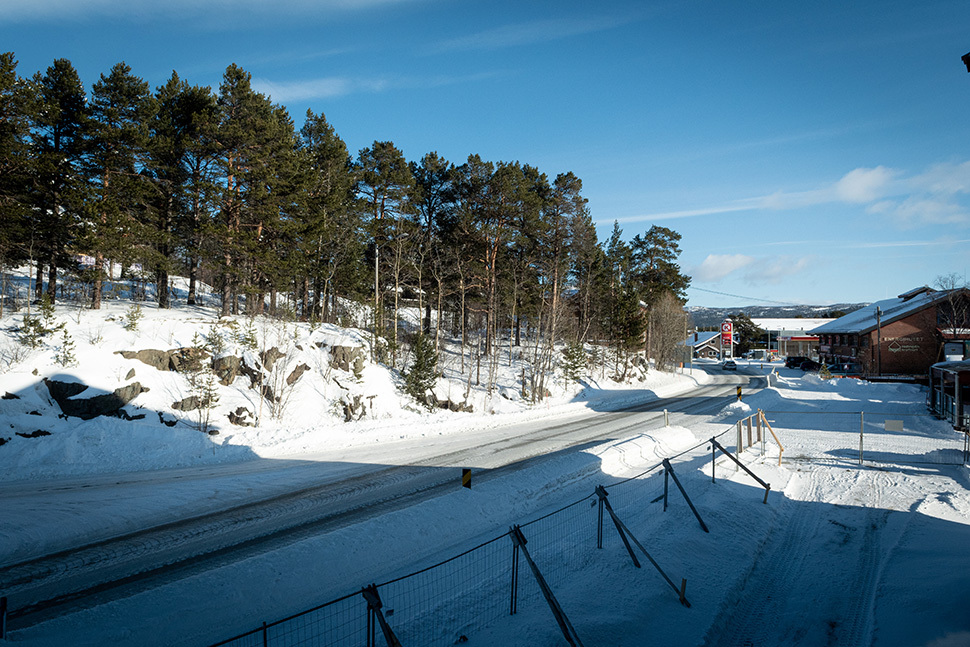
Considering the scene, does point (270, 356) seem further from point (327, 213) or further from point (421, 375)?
point (327, 213)

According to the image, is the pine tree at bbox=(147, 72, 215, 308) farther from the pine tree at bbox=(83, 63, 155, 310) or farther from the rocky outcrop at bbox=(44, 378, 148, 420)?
the rocky outcrop at bbox=(44, 378, 148, 420)

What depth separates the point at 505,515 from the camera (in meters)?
11.1

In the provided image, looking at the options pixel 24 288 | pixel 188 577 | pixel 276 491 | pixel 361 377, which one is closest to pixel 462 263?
pixel 361 377

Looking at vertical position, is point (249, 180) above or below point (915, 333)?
above

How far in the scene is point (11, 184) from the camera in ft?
69.5

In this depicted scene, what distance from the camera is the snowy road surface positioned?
762 centimetres

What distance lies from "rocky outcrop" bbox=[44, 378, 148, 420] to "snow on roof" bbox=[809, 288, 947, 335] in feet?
177

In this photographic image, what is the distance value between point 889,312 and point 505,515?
58.1 m

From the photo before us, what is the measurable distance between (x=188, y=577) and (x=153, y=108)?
24432mm

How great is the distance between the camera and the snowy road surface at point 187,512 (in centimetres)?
762

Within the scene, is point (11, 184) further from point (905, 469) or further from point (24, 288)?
point (905, 469)

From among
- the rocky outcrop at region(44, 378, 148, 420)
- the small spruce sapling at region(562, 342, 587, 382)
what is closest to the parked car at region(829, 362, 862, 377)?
the small spruce sapling at region(562, 342, 587, 382)

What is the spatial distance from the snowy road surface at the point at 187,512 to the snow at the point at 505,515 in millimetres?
95

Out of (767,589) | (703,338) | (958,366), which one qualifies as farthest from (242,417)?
(703,338)
